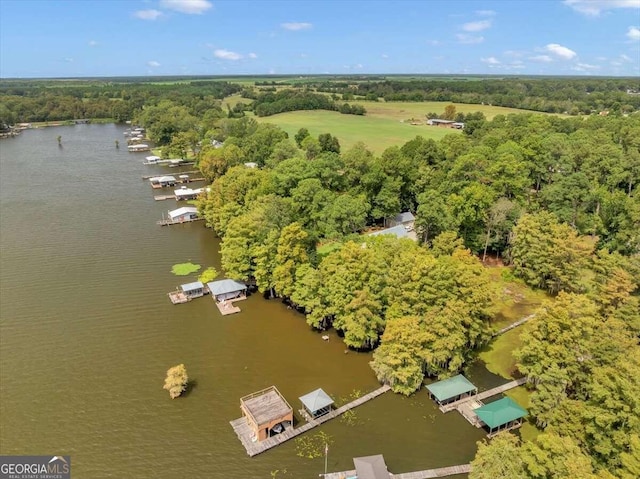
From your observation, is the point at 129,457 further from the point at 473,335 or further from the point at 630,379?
the point at 630,379

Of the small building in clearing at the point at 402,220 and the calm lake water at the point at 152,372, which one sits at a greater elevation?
the small building in clearing at the point at 402,220

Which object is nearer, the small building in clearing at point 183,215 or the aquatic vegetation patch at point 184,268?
the aquatic vegetation patch at point 184,268

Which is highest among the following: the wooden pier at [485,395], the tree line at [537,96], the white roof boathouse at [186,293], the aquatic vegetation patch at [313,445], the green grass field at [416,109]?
the tree line at [537,96]

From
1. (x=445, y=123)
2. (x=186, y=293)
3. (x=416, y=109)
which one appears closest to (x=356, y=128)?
(x=445, y=123)

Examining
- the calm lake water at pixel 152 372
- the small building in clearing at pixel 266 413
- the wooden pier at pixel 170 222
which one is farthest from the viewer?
the wooden pier at pixel 170 222

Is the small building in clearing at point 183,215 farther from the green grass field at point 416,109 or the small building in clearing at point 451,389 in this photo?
the green grass field at point 416,109

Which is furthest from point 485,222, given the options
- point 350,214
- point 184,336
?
point 184,336

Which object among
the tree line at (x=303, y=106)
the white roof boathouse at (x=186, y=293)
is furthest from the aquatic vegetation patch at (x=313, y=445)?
the tree line at (x=303, y=106)
